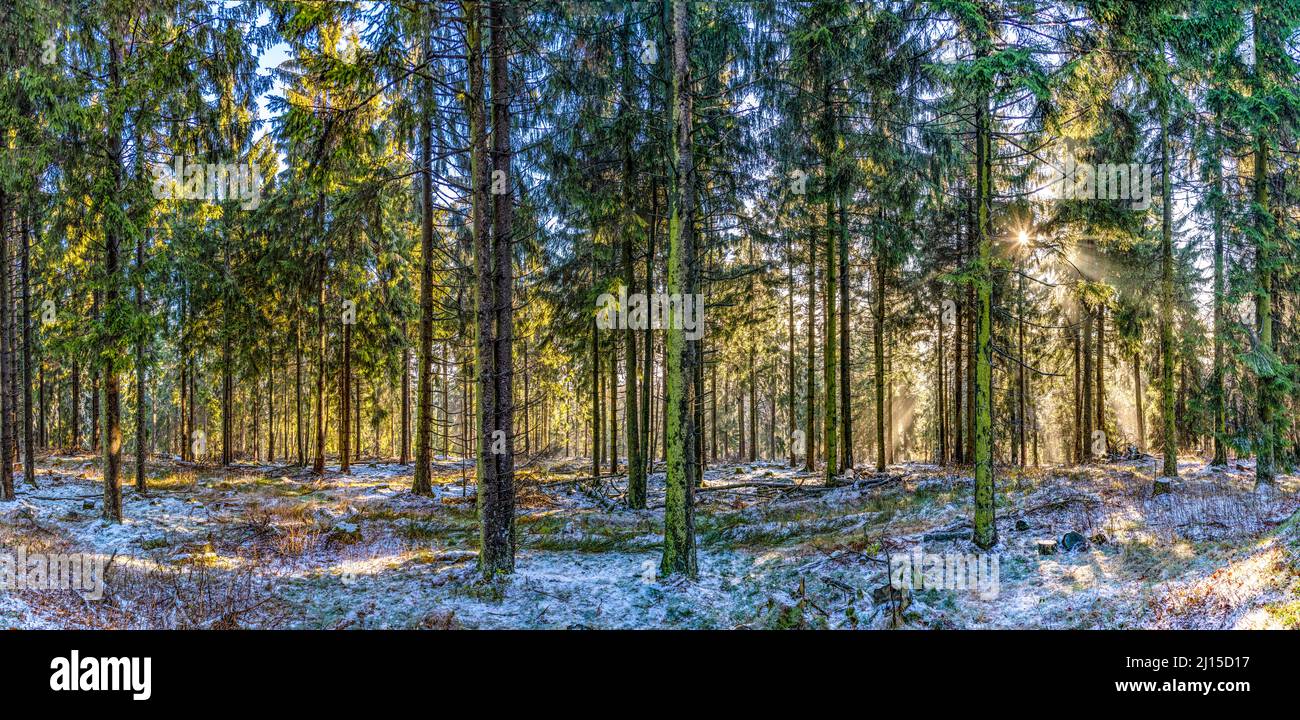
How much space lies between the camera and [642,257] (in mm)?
14445

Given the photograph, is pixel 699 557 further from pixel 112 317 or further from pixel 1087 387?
pixel 1087 387

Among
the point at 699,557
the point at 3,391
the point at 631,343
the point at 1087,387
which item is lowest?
the point at 699,557

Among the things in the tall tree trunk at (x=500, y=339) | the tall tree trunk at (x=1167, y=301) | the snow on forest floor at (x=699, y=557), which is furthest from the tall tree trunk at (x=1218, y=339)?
the tall tree trunk at (x=500, y=339)

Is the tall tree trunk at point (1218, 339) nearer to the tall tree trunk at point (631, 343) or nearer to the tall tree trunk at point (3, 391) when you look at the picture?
the tall tree trunk at point (631, 343)

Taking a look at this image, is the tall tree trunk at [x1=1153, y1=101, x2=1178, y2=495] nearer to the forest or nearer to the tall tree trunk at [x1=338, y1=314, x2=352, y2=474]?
the forest

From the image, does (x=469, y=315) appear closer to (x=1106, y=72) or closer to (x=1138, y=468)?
(x=1106, y=72)

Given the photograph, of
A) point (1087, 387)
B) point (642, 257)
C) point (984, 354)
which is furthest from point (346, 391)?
point (1087, 387)

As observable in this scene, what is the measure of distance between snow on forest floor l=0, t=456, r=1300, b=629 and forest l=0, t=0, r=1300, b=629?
0.09 metres

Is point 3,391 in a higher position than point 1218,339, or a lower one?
lower

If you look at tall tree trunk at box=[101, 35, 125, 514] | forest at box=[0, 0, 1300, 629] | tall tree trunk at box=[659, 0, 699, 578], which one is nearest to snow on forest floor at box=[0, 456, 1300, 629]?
forest at box=[0, 0, 1300, 629]

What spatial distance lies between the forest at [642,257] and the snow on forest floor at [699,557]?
0.31ft

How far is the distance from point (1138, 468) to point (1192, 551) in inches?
497

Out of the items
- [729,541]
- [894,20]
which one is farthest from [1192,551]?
[894,20]

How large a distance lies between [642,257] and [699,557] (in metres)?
7.47
